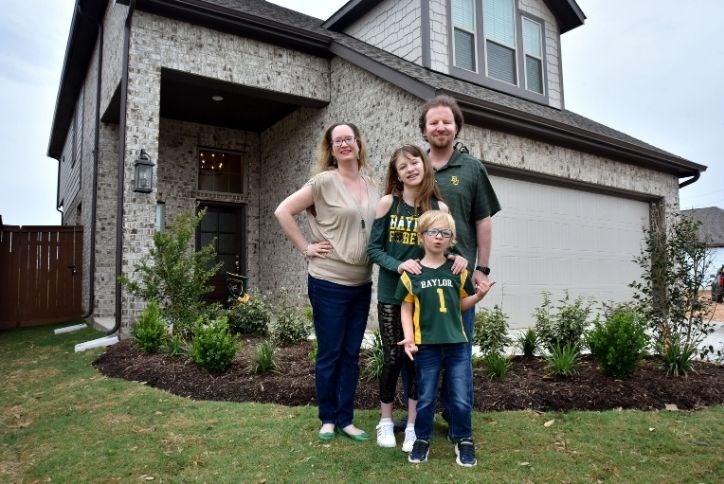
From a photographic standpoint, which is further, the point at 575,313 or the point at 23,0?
the point at 23,0

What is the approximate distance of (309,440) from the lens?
3070mm

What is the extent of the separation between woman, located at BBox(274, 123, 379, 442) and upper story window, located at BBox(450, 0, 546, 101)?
6116 mm

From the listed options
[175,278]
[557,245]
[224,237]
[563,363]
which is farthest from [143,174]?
[557,245]

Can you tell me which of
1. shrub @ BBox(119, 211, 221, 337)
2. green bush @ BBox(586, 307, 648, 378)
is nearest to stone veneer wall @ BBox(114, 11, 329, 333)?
shrub @ BBox(119, 211, 221, 337)

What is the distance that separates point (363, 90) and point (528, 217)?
320 cm

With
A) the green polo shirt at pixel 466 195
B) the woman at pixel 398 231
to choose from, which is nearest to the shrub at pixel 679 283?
the green polo shirt at pixel 466 195

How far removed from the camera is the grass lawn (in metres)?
2.64

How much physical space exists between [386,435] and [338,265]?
100 centimetres

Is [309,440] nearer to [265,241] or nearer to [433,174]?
[433,174]

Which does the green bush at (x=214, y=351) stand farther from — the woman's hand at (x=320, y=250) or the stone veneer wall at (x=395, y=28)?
the stone veneer wall at (x=395, y=28)

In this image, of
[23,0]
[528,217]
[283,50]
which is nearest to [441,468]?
[528,217]

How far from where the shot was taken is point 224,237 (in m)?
10.8

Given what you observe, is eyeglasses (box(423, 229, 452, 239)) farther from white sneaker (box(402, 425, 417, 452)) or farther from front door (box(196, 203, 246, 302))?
front door (box(196, 203, 246, 302))

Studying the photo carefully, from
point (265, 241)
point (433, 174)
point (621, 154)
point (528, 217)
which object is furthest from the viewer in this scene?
point (265, 241)
